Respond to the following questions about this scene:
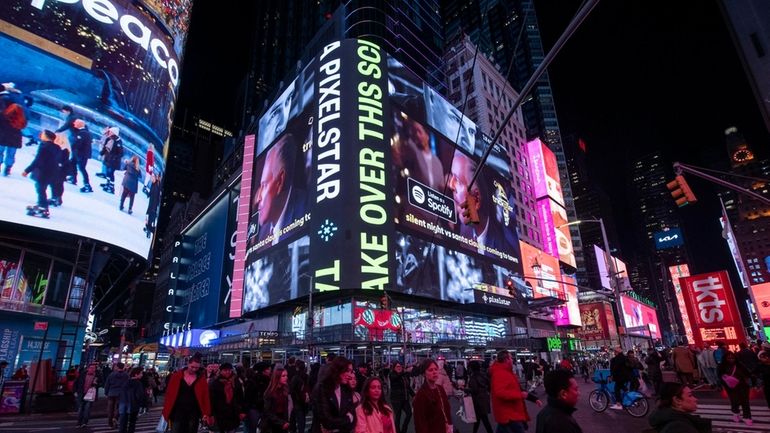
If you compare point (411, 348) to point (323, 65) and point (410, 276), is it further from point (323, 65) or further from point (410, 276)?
point (323, 65)

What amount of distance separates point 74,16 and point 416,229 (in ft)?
101

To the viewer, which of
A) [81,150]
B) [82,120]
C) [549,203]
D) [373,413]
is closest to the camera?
[373,413]

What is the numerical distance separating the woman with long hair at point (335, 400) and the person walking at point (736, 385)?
1007 centimetres

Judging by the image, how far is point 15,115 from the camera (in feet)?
79.0

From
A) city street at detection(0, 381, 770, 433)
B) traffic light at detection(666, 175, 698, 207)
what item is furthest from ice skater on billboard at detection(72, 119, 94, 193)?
traffic light at detection(666, 175, 698, 207)

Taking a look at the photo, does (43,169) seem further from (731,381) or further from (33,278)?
(731,381)

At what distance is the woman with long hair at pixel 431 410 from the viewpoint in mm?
5633

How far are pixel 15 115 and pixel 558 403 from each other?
31000mm

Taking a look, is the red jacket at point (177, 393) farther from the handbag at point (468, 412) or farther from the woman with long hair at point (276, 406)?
the handbag at point (468, 412)

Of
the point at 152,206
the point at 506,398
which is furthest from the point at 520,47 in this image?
the point at 506,398

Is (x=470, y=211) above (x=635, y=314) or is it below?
below

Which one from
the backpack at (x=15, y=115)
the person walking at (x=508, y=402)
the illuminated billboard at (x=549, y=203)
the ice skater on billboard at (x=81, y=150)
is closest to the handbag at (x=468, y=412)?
the person walking at (x=508, y=402)

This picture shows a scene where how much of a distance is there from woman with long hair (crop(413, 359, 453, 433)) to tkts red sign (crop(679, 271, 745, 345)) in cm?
2022

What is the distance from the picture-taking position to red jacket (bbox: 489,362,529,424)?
21.6 ft
